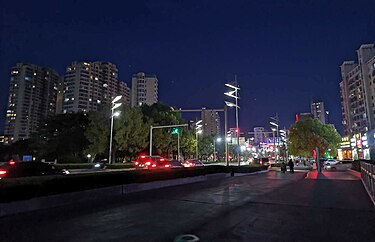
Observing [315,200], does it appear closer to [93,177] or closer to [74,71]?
[93,177]

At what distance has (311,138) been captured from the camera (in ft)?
162

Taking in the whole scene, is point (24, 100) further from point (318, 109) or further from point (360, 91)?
point (318, 109)

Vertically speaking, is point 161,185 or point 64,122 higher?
point 64,122

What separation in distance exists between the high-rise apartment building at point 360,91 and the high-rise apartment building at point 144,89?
8609 centimetres

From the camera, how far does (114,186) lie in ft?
37.3

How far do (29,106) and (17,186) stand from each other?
13484 centimetres

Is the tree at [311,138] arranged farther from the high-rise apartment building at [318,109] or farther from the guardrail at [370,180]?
the high-rise apartment building at [318,109]

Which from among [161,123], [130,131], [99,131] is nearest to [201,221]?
[130,131]

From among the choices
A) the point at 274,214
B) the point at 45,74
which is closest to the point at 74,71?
the point at 45,74

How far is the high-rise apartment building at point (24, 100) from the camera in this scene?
12012cm

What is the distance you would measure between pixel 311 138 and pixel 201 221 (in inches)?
1922

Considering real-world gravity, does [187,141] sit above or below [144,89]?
below

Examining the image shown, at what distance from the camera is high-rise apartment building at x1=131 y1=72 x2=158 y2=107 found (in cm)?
13188

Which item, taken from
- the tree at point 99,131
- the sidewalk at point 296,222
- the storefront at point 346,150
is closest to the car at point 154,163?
the tree at point 99,131
